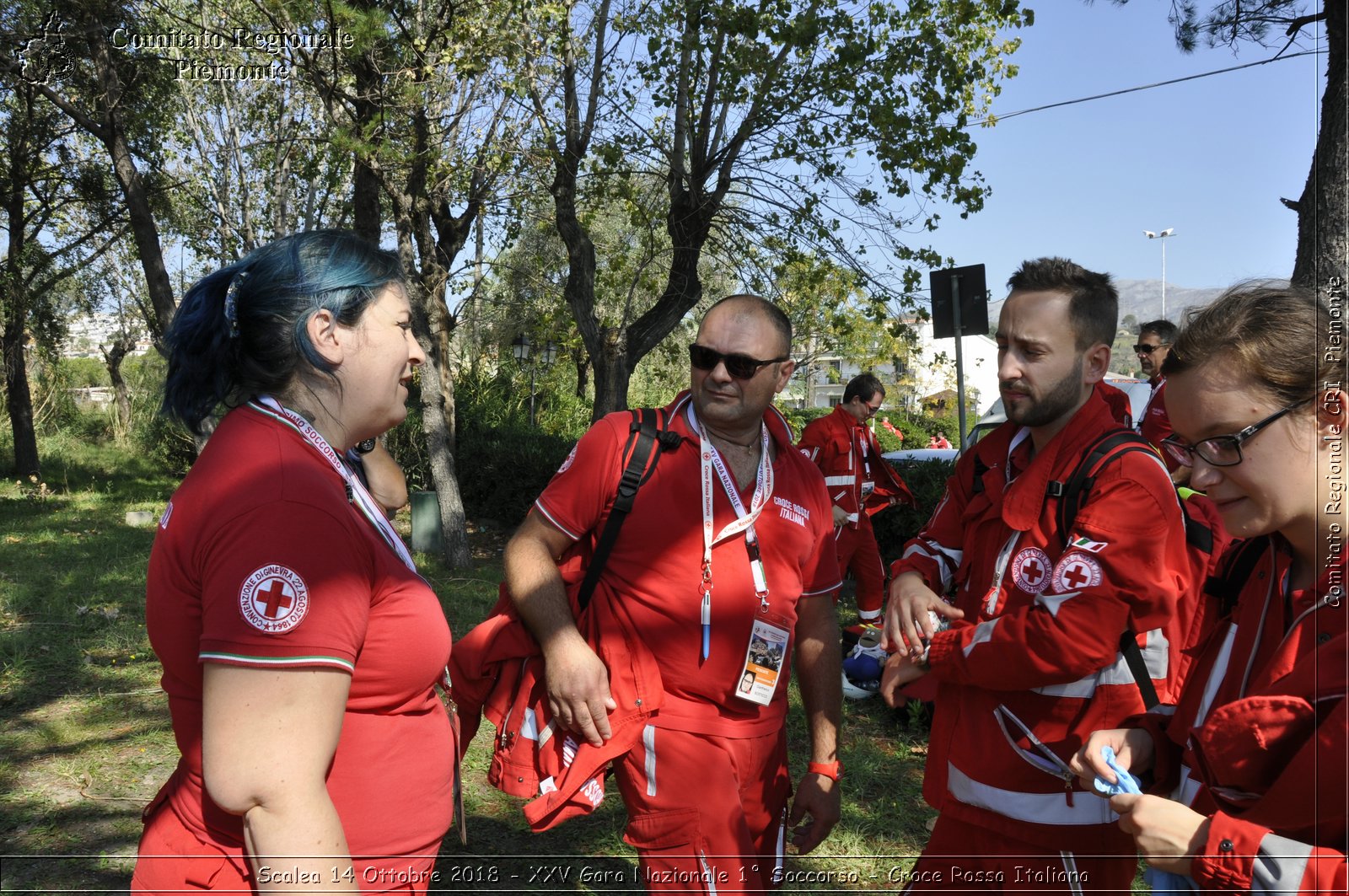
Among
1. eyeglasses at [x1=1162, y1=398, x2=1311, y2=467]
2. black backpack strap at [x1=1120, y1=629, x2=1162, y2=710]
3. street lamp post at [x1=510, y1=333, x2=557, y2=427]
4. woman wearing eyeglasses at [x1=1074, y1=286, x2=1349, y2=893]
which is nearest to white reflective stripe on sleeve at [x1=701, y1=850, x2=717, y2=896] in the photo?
woman wearing eyeglasses at [x1=1074, y1=286, x2=1349, y2=893]

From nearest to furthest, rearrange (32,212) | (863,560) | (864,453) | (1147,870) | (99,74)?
(1147,870) < (863,560) < (864,453) < (99,74) < (32,212)

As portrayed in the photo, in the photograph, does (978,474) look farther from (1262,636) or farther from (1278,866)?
(1278,866)

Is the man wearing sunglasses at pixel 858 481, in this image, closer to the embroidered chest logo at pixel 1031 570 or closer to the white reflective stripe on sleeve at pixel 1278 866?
the embroidered chest logo at pixel 1031 570

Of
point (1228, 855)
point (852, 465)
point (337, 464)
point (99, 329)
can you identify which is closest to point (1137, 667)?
point (1228, 855)

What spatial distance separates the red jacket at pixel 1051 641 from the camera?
2189mm

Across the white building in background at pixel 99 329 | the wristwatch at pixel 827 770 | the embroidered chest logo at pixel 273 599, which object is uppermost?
the white building in background at pixel 99 329

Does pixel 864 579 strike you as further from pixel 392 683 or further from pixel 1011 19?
pixel 392 683

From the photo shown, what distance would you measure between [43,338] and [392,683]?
23.2 meters

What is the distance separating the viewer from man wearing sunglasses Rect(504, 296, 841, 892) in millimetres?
2561

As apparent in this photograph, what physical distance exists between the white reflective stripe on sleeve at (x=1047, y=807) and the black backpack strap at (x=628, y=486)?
1216 millimetres

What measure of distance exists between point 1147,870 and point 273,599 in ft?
5.20

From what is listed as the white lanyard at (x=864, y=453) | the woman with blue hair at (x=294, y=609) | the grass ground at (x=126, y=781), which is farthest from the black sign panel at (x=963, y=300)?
the woman with blue hair at (x=294, y=609)

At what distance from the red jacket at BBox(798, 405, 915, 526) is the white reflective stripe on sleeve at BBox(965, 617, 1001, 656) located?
18.7 ft

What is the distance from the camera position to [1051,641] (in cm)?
218
